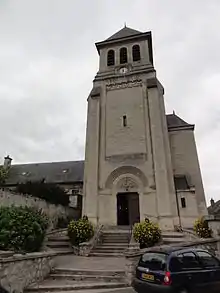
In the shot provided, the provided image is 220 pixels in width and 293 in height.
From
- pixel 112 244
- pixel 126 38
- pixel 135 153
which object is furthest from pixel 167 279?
pixel 126 38

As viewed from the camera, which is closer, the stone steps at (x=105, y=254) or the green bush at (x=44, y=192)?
the stone steps at (x=105, y=254)

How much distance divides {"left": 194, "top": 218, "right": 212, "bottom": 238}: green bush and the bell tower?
12.4 feet

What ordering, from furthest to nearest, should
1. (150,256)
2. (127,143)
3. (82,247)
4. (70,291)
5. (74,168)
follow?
1. (74,168)
2. (127,143)
3. (82,247)
4. (70,291)
5. (150,256)

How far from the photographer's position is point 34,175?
3169 centimetres

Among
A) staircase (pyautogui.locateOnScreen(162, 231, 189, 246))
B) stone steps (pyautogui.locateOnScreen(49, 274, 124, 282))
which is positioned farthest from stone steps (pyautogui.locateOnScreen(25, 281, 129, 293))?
staircase (pyautogui.locateOnScreen(162, 231, 189, 246))

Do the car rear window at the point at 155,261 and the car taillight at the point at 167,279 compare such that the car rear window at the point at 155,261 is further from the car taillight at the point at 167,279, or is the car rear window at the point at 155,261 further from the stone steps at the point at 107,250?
the stone steps at the point at 107,250

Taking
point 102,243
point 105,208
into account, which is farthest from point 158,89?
point 102,243

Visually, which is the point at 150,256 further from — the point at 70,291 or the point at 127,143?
the point at 127,143

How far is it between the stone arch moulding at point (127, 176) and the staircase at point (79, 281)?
1056 centimetres

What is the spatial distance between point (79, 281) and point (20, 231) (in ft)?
8.14

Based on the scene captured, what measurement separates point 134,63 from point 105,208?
14.1 metres

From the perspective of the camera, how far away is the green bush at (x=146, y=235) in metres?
12.1

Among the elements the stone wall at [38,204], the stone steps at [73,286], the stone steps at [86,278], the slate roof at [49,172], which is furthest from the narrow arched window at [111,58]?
the stone steps at [73,286]

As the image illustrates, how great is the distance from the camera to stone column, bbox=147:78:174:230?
16.5 meters
